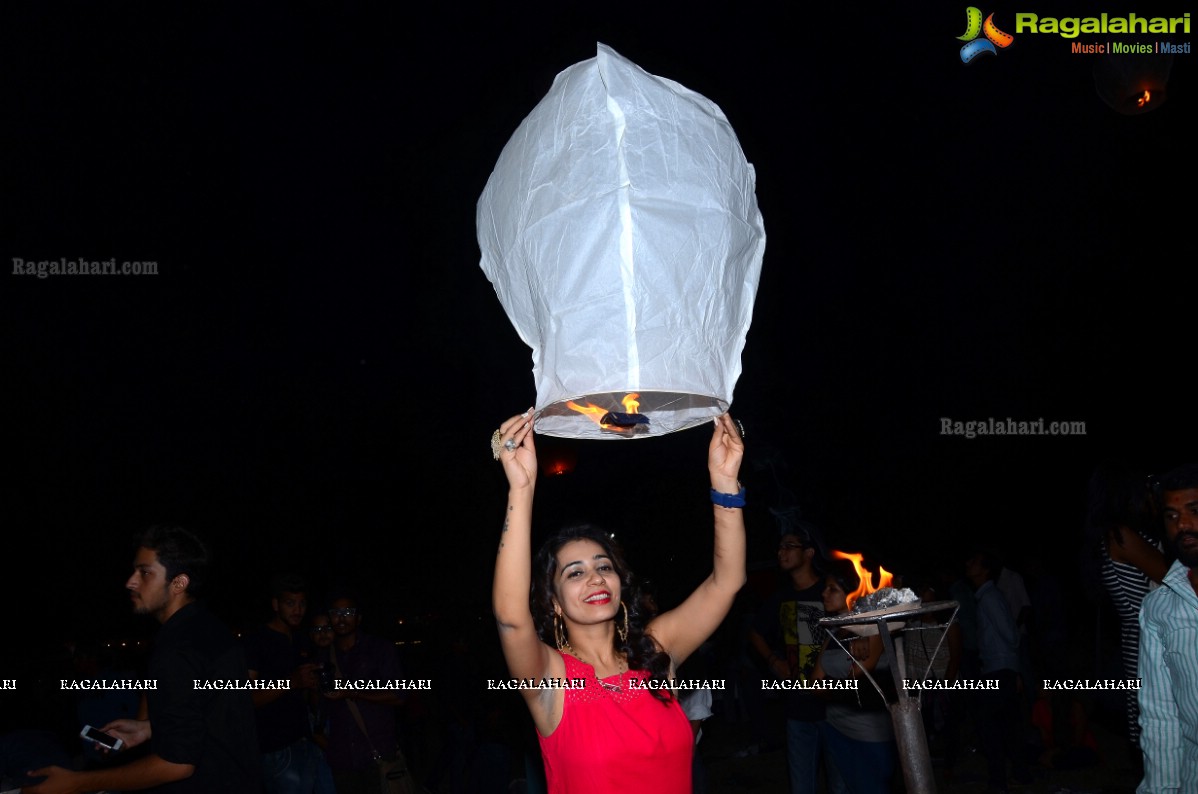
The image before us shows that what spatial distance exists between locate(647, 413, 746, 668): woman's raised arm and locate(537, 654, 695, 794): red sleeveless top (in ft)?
0.75

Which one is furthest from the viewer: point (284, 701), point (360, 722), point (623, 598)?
point (360, 722)

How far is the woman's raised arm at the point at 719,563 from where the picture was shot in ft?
7.89

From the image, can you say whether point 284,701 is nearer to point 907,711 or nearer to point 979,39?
point 907,711

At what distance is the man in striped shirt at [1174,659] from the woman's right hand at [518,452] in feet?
6.73

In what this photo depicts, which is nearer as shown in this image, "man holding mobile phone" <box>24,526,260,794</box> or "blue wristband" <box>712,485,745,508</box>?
"blue wristband" <box>712,485,745,508</box>

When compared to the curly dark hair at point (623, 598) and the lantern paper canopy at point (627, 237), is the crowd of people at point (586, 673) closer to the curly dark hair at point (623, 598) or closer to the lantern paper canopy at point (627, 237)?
the curly dark hair at point (623, 598)

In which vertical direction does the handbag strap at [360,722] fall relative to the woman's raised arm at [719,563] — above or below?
below

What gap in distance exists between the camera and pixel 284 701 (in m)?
4.82

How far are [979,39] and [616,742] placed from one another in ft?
20.0

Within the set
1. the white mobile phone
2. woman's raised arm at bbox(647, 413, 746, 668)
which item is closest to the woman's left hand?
woman's raised arm at bbox(647, 413, 746, 668)

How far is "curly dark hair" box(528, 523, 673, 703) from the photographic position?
8.11 ft

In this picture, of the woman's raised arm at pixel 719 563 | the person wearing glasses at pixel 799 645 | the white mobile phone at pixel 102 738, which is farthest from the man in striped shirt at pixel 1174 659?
the white mobile phone at pixel 102 738

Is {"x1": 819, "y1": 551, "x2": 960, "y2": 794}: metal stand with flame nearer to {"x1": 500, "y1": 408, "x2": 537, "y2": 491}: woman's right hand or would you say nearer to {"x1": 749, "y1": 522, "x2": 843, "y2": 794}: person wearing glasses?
{"x1": 500, "y1": 408, "x2": 537, "y2": 491}: woman's right hand

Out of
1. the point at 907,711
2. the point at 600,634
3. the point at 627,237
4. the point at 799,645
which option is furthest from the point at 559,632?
the point at 799,645
